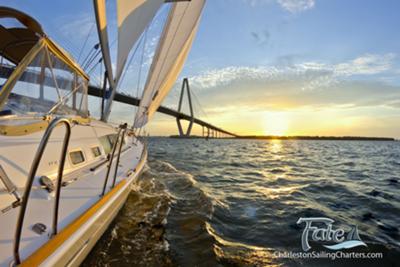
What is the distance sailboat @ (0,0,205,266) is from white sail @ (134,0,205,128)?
302cm

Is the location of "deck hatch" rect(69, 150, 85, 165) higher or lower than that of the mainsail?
lower

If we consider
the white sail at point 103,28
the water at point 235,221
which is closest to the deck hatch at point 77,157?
the water at point 235,221

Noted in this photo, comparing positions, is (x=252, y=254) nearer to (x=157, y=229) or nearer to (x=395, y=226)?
(x=157, y=229)

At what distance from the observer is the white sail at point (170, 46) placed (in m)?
8.25

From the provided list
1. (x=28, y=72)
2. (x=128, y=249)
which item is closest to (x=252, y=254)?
(x=128, y=249)

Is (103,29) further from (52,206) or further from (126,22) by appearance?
(52,206)

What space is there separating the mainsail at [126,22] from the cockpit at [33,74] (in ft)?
10.6

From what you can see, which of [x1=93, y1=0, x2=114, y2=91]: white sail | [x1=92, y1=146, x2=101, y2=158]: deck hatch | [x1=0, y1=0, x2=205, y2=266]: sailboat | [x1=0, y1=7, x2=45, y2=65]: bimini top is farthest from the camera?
[x1=93, y1=0, x2=114, y2=91]: white sail

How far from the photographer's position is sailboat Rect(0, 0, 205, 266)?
5.04 feet

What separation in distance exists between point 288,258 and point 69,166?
11.6ft
